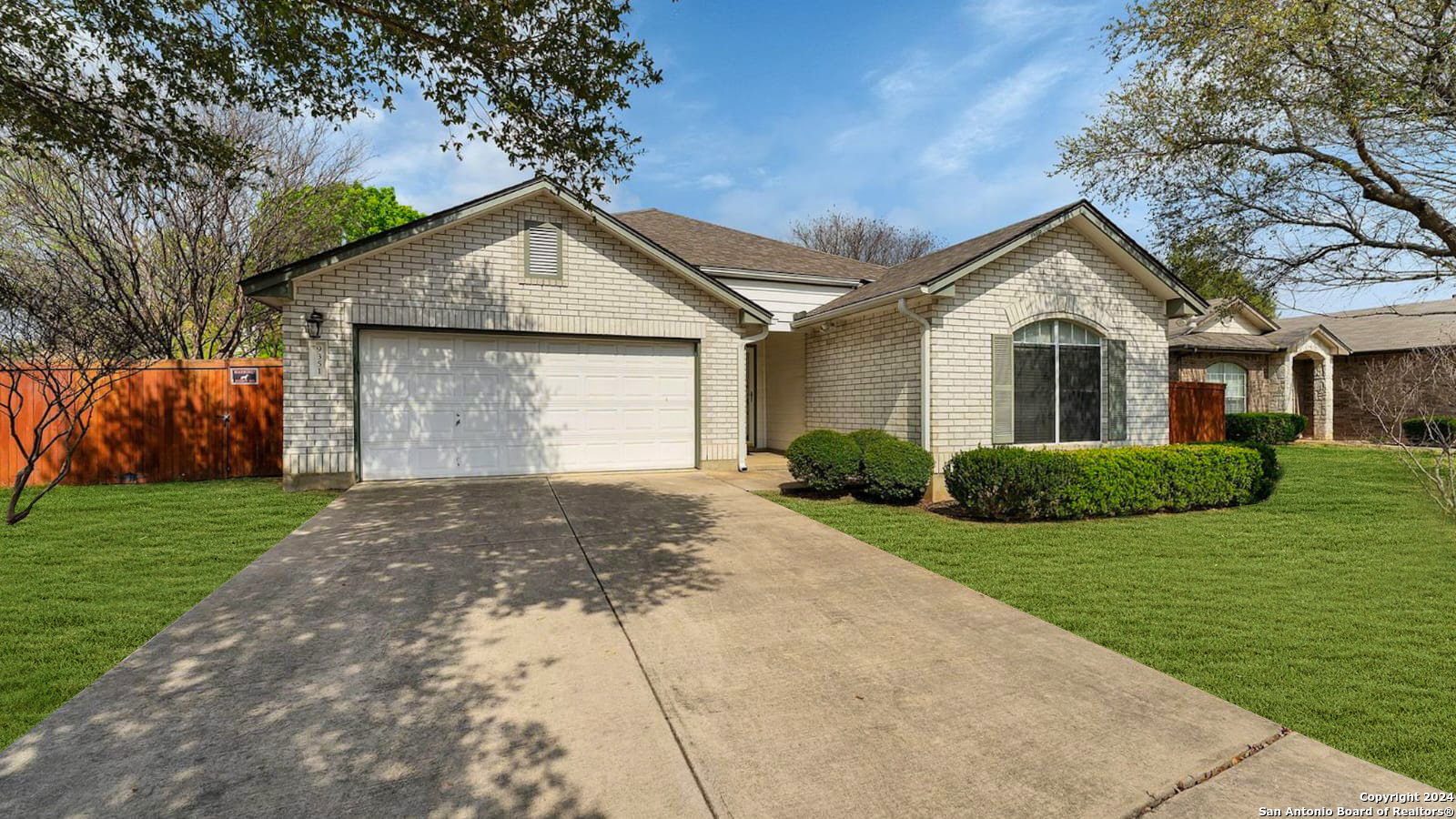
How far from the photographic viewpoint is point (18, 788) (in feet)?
8.14

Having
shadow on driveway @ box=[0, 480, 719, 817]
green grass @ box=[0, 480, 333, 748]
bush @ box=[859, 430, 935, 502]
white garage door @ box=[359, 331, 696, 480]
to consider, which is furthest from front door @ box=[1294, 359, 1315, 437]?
green grass @ box=[0, 480, 333, 748]

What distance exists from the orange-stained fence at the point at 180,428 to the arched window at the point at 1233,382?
26.3m

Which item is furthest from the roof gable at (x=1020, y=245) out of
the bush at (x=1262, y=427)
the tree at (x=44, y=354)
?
the bush at (x=1262, y=427)

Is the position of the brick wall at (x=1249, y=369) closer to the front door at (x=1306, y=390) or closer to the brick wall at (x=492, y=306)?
the front door at (x=1306, y=390)

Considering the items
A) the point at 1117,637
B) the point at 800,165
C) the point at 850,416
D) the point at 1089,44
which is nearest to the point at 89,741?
the point at 1117,637

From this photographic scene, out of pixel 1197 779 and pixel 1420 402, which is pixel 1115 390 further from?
pixel 1420 402

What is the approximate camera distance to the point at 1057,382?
1044 cm

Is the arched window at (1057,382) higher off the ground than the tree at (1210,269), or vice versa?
the tree at (1210,269)

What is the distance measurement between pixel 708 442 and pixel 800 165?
682 inches

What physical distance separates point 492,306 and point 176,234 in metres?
10.1

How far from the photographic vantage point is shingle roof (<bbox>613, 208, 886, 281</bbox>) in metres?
15.7

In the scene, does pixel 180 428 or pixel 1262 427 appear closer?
pixel 180 428

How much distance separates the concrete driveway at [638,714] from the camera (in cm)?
248

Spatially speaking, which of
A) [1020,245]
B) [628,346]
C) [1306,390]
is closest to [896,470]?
[1020,245]
